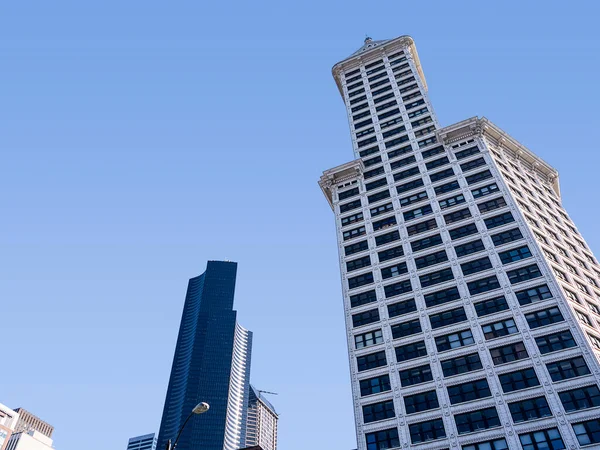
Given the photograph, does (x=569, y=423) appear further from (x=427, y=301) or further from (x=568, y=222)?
(x=568, y=222)

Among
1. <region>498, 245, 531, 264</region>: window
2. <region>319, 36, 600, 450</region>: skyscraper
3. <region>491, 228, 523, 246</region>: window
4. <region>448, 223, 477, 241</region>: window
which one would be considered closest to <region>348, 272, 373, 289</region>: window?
<region>319, 36, 600, 450</region>: skyscraper

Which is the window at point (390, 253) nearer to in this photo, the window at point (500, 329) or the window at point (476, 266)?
the window at point (476, 266)

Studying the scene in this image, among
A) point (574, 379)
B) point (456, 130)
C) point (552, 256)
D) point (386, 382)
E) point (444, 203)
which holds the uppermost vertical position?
point (456, 130)

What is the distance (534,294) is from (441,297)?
1050 centimetres

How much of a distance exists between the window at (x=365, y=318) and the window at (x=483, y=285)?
1205cm

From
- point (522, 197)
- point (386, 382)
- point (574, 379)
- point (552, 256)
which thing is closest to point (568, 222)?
point (522, 197)

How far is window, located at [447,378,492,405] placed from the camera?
53.1 metres

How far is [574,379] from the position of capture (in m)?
50.2

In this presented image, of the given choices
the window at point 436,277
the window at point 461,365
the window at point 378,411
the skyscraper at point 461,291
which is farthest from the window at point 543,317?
the window at point 378,411

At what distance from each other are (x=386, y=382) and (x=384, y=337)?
595 centimetres

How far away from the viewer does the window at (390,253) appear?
71.6 m

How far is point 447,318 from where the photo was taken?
6112cm

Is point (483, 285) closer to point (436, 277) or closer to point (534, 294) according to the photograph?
point (534, 294)

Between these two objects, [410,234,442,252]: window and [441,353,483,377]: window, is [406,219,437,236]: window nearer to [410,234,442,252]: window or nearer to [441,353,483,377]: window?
[410,234,442,252]: window
